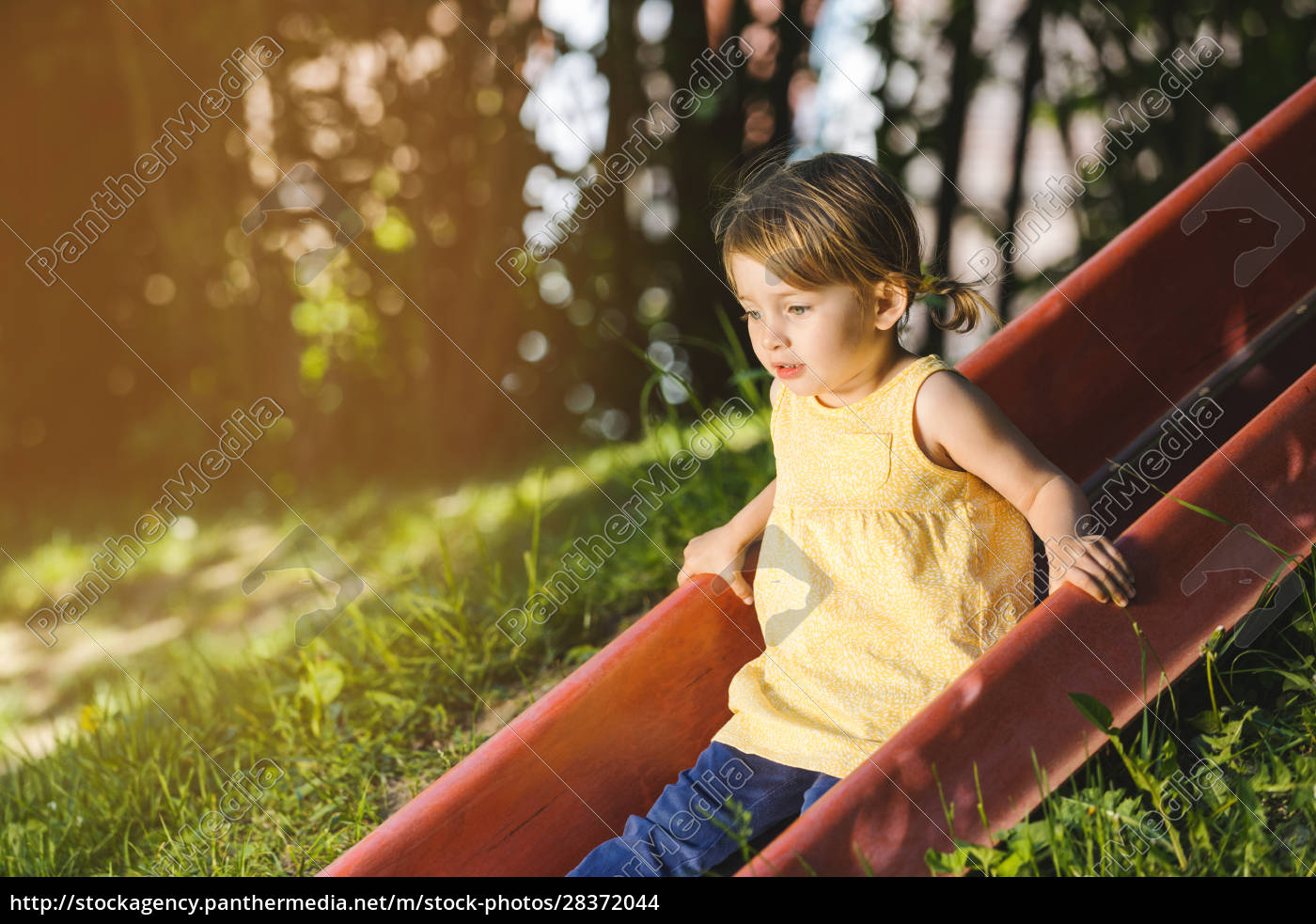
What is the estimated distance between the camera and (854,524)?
1788 millimetres

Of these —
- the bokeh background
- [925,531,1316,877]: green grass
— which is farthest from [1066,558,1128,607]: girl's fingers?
the bokeh background

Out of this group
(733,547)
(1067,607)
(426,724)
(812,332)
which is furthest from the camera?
(426,724)

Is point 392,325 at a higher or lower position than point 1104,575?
higher

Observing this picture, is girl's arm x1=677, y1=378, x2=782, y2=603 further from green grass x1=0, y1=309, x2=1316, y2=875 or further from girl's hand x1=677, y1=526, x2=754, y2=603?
green grass x1=0, y1=309, x2=1316, y2=875

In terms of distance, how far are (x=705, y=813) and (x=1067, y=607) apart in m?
0.67

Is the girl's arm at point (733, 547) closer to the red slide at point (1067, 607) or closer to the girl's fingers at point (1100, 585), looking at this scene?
the red slide at point (1067, 607)

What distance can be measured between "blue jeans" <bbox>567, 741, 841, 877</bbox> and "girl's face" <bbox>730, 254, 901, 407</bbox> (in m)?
0.67

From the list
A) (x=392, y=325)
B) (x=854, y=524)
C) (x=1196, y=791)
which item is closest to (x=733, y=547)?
(x=854, y=524)

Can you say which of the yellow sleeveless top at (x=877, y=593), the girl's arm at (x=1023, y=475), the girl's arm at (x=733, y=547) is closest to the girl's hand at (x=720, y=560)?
the girl's arm at (x=733, y=547)

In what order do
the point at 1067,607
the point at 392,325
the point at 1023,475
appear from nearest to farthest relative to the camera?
the point at 1067,607 < the point at 1023,475 < the point at 392,325

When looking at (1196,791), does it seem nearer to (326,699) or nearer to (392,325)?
(326,699)

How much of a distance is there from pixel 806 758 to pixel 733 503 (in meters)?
1.31

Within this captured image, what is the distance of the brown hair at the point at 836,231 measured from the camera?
171 cm
